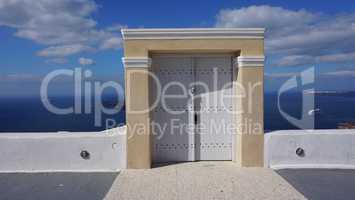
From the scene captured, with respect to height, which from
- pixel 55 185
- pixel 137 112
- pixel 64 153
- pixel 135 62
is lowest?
pixel 55 185

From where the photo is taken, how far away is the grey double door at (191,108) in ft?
24.8

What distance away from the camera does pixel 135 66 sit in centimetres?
691

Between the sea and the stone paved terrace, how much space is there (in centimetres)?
153

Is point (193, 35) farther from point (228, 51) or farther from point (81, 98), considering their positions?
point (81, 98)

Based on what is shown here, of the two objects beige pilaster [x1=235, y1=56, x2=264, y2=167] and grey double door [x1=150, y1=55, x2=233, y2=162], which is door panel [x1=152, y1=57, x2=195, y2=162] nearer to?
grey double door [x1=150, y1=55, x2=233, y2=162]

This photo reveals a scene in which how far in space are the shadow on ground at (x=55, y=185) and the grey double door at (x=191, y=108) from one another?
62.4 inches

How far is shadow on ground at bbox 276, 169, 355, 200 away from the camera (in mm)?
5547

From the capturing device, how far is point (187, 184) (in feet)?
20.0

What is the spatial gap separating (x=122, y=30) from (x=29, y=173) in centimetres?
364

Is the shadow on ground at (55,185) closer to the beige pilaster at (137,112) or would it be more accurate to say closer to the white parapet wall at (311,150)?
the beige pilaster at (137,112)

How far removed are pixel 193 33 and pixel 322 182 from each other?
3.91 m

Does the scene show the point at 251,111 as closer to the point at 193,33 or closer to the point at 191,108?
the point at 191,108

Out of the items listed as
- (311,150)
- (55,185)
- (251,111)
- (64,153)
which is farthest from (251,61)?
(55,185)

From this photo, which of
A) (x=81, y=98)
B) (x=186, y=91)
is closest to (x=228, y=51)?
(x=186, y=91)
